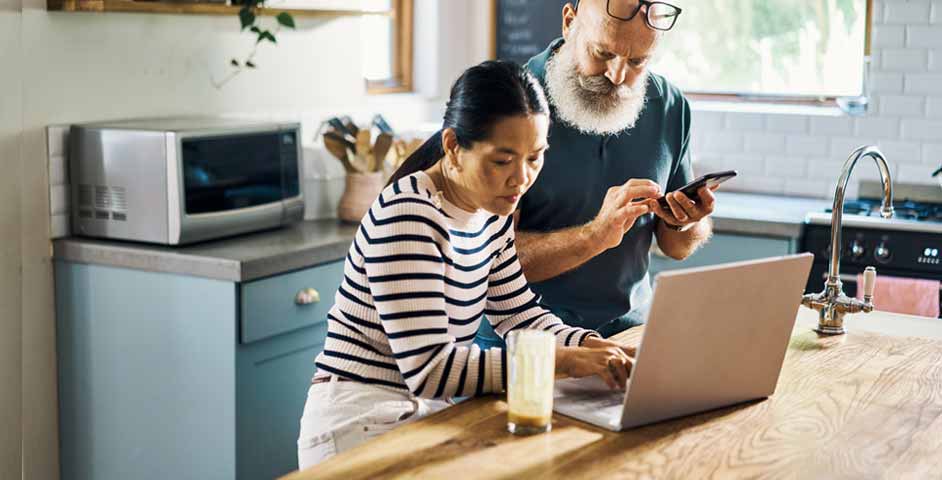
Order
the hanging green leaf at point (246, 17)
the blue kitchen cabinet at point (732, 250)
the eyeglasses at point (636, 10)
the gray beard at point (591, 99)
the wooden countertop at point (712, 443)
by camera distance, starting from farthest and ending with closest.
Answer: the blue kitchen cabinet at point (732, 250)
the hanging green leaf at point (246, 17)
the gray beard at point (591, 99)
the eyeglasses at point (636, 10)
the wooden countertop at point (712, 443)

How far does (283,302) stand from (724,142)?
88.8 inches

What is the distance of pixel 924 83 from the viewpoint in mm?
4566

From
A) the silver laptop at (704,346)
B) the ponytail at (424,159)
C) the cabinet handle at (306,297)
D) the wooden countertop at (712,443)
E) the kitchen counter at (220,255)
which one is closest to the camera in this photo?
the wooden countertop at (712,443)

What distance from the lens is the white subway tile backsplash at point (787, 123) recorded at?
15.6 ft

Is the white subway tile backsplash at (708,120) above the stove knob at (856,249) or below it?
above

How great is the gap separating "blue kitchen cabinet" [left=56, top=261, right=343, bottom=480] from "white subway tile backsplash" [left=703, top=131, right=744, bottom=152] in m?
2.00

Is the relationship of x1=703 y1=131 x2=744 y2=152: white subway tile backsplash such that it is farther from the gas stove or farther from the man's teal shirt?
the man's teal shirt

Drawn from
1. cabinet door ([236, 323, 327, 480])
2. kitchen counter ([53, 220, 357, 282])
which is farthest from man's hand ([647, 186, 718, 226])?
cabinet door ([236, 323, 327, 480])

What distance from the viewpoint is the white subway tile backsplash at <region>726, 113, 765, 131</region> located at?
4840 mm

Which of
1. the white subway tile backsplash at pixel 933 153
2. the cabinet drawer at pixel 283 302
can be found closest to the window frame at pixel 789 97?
the white subway tile backsplash at pixel 933 153

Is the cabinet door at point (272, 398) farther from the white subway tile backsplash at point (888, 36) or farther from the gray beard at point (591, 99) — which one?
the white subway tile backsplash at point (888, 36)

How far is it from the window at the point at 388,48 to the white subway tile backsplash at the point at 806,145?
162cm

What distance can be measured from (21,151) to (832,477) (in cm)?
253

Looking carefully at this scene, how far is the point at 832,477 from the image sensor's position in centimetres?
167
